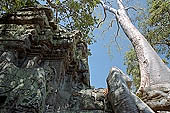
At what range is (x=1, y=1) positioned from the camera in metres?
4.04

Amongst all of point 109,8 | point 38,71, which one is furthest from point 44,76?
point 109,8

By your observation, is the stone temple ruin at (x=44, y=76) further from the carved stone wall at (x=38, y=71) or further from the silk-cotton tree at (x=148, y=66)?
the silk-cotton tree at (x=148, y=66)

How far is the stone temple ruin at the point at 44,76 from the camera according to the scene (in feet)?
6.57

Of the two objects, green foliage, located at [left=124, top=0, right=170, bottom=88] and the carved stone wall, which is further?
green foliage, located at [left=124, top=0, right=170, bottom=88]

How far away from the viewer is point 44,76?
89.3 inches

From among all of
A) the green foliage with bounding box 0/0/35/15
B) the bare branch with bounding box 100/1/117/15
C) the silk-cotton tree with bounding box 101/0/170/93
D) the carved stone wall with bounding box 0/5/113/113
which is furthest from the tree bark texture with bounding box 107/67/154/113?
the bare branch with bounding box 100/1/117/15

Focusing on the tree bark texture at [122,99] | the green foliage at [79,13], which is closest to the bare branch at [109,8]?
the green foliage at [79,13]

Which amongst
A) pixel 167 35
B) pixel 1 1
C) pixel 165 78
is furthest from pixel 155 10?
pixel 1 1

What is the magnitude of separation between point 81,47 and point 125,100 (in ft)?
12.9

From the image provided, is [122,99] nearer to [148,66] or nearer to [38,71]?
[38,71]

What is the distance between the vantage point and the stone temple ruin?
200 cm

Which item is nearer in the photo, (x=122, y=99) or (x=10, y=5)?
(x=122, y=99)

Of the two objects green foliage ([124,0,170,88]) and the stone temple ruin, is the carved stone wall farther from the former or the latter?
green foliage ([124,0,170,88])

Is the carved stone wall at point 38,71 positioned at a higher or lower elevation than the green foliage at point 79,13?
lower
